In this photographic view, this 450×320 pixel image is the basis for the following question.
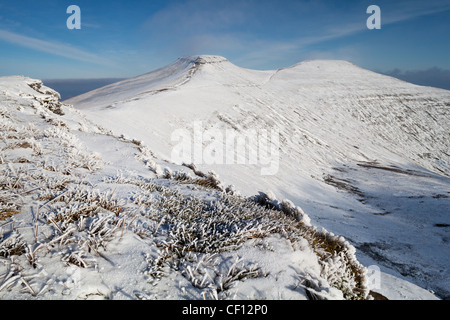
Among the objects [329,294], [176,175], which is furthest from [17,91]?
[329,294]

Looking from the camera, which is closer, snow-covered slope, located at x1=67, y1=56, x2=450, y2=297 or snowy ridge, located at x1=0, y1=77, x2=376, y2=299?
snowy ridge, located at x1=0, y1=77, x2=376, y2=299

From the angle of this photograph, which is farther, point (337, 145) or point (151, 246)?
point (337, 145)

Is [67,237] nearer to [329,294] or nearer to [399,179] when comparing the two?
[329,294]

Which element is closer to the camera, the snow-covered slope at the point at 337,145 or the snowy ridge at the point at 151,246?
the snowy ridge at the point at 151,246
